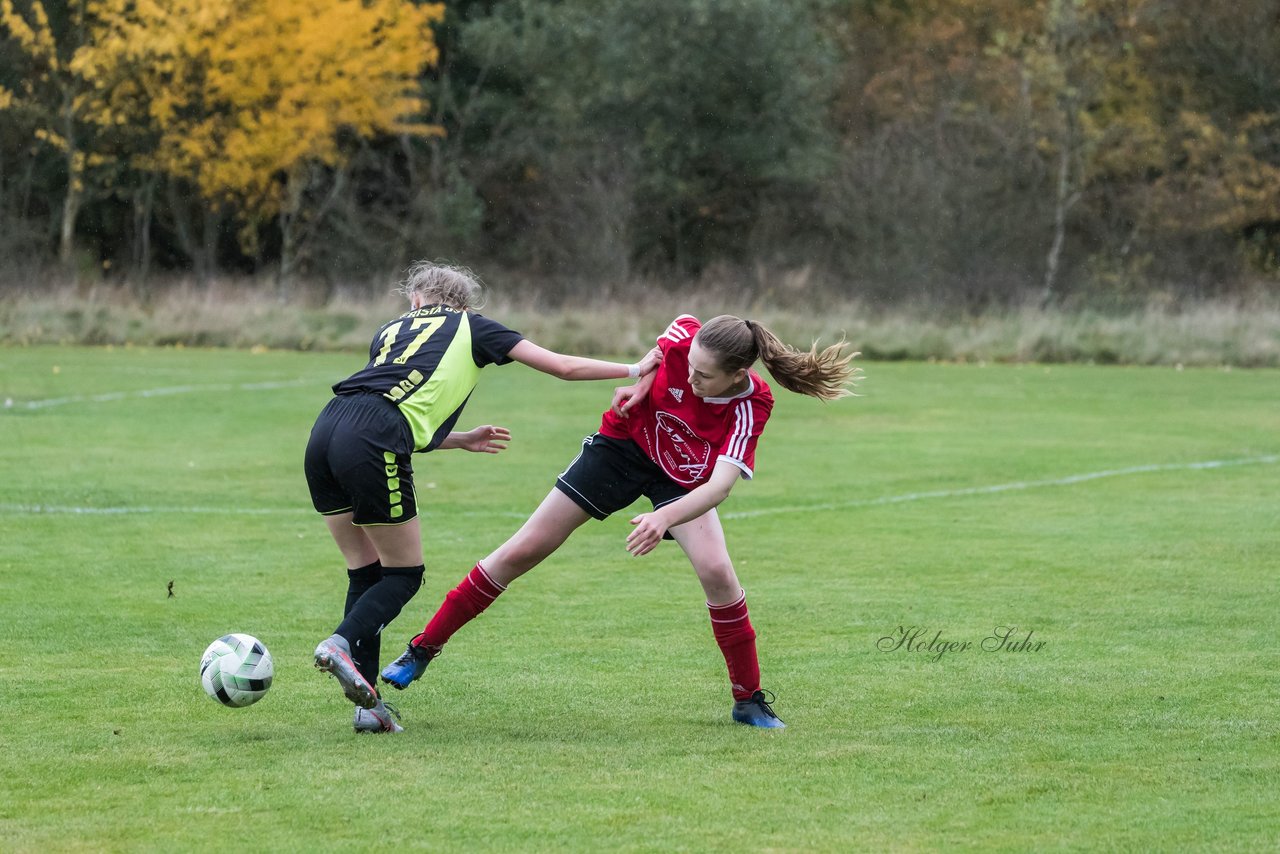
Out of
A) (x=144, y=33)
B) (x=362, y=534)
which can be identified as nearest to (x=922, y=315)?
(x=144, y=33)

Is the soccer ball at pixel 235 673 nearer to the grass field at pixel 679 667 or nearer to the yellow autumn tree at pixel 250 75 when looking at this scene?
the grass field at pixel 679 667

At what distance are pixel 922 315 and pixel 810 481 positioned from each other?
18.5 m

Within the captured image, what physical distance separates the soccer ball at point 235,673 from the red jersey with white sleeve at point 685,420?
4.76ft

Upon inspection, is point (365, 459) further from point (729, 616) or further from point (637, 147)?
point (637, 147)

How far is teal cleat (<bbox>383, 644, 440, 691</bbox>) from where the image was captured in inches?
234

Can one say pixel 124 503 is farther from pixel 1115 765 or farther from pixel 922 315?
pixel 922 315

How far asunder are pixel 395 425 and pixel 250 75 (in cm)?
3159

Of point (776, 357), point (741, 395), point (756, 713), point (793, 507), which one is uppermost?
point (776, 357)

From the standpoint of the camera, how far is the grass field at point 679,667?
463 centimetres

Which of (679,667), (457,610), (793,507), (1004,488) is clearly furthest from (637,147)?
(457,610)

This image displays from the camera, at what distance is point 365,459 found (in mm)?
5617

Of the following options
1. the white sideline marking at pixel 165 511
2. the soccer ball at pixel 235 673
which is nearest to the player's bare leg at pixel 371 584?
the soccer ball at pixel 235 673

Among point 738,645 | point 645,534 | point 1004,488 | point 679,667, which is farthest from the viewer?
point 1004,488

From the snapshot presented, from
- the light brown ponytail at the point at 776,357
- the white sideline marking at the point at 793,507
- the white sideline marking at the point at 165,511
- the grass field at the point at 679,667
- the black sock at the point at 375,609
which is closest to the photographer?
the grass field at the point at 679,667
